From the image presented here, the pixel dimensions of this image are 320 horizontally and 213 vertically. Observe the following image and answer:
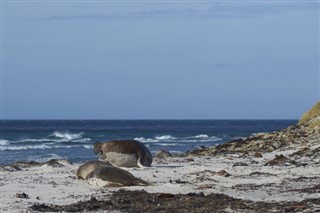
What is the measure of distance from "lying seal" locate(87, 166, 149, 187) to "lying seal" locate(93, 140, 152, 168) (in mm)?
3633

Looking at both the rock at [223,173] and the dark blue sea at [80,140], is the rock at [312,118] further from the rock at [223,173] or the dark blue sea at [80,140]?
the rock at [223,173]

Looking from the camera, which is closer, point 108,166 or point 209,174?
point 108,166

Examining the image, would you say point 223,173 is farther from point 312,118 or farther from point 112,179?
point 312,118

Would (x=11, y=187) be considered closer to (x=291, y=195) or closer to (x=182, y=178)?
(x=182, y=178)

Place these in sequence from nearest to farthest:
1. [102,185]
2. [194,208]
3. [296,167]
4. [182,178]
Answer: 1. [194,208]
2. [102,185]
3. [182,178]
4. [296,167]

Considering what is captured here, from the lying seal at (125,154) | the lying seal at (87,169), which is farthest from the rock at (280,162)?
the lying seal at (87,169)

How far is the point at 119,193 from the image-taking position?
1203 cm

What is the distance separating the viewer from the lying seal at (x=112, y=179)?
42.8 feet

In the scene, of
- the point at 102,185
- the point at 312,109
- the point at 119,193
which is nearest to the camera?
the point at 119,193

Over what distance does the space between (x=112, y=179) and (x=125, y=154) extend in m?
Answer: 4.03

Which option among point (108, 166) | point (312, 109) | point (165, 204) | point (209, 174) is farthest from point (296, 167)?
point (312, 109)

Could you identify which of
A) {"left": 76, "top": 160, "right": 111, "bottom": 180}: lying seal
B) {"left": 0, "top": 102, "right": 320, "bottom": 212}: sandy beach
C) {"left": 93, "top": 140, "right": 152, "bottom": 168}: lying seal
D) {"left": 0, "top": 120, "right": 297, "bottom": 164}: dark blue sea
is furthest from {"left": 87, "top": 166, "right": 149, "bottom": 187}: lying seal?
{"left": 0, "top": 120, "right": 297, "bottom": 164}: dark blue sea

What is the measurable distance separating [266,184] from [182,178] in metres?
1.97

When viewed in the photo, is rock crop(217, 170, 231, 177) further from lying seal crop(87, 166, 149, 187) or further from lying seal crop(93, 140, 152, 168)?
lying seal crop(93, 140, 152, 168)
